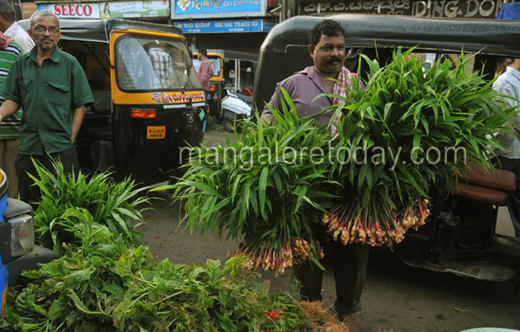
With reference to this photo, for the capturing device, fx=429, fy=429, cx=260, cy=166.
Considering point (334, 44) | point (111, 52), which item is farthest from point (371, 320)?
point (111, 52)

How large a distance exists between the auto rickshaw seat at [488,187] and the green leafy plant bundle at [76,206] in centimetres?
249

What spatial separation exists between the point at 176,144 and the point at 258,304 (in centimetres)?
375

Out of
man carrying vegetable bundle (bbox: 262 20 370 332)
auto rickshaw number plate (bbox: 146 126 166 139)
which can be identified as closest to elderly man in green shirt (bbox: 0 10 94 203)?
auto rickshaw number plate (bbox: 146 126 166 139)

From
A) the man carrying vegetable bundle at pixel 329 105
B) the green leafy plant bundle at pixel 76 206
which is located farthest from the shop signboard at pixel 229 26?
the green leafy plant bundle at pixel 76 206

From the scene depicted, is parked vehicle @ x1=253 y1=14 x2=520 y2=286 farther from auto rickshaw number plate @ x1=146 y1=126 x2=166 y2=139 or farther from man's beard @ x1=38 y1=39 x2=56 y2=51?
man's beard @ x1=38 y1=39 x2=56 y2=51

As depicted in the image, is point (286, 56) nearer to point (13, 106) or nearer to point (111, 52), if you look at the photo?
point (111, 52)

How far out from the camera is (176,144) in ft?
17.6

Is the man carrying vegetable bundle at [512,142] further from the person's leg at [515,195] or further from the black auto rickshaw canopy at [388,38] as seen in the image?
the black auto rickshaw canopy at [388,38]

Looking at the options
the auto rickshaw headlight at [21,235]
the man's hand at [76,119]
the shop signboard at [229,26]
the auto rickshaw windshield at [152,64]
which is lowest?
the auto rickshaw headlight at [21,235]

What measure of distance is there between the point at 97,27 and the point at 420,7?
30.6ft

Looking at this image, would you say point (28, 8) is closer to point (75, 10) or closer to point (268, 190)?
point (75, 10)

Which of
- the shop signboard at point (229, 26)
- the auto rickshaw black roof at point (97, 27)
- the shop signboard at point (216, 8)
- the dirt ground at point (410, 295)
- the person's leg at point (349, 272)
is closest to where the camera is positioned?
the person's leg at point (349, 272)

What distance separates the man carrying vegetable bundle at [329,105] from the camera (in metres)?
2.65

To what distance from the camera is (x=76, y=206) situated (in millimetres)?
2674
